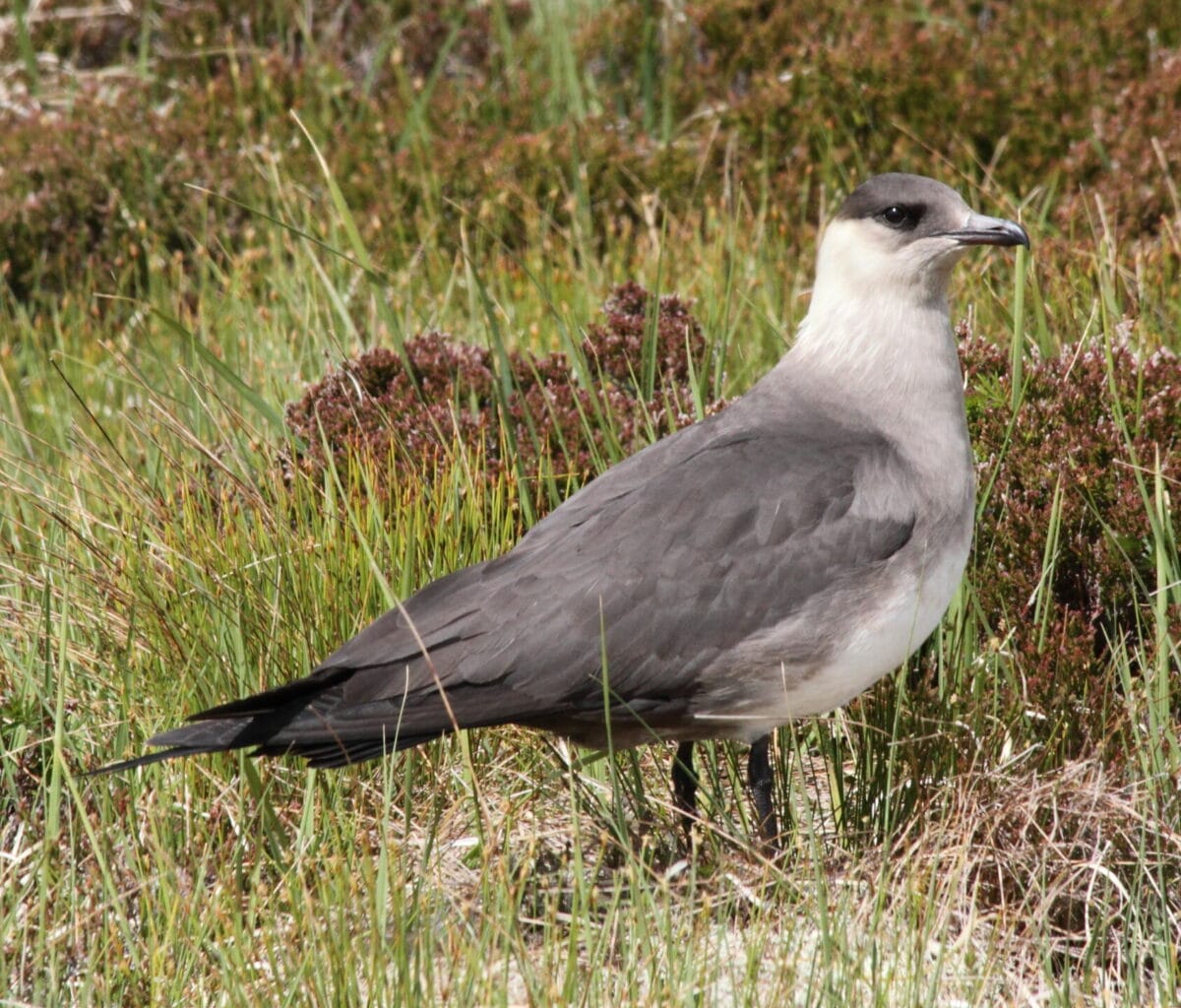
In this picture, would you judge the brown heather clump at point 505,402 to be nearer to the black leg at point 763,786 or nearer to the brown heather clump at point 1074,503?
the brown heather clump at point 1074,503

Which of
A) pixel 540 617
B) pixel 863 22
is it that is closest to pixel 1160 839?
pixel 540 617

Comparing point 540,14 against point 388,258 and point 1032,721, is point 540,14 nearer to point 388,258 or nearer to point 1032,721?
point 388,258

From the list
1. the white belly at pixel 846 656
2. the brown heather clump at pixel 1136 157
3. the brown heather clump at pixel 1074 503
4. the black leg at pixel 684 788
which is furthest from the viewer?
the brown heather clump at pixel 1136 157

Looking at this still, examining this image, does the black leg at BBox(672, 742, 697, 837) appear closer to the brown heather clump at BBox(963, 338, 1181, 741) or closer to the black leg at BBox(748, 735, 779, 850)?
the black leg at BBox(748, 735, 779, 850)

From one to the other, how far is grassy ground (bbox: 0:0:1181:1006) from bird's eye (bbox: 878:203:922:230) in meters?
0.45

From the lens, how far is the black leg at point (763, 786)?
3.62m

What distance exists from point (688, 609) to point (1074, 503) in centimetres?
131

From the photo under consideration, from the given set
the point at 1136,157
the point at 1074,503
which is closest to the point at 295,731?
the point at 1074,503

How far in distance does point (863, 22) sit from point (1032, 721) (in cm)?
469

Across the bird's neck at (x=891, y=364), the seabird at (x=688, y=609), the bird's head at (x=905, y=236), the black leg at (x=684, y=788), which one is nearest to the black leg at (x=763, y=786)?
the seabird at (x=688, y=609)

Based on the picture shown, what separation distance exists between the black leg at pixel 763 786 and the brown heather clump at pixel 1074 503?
69 centimetres

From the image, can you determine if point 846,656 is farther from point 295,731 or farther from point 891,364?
point 295,731

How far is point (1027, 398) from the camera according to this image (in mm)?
4406

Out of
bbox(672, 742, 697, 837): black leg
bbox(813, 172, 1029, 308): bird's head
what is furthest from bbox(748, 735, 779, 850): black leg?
bbox(813, 172, 1029, 308): bird's head
